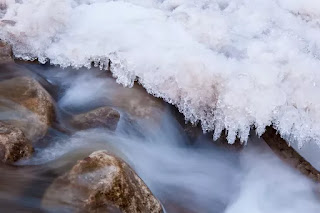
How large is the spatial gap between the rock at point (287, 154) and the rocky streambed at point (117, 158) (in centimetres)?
1

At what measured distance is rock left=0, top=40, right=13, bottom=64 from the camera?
4.98 m

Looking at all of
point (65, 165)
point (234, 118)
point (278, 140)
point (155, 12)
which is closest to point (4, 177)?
point (65, 165)

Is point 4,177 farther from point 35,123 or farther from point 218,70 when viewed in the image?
point 218,70

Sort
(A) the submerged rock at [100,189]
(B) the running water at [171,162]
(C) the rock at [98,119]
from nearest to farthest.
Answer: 1. (A) the submerged rock at [100,189]
2. (B) the running water at [171,162]
3. (C) the rock at [98,119]

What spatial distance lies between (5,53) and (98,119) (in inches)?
59.8

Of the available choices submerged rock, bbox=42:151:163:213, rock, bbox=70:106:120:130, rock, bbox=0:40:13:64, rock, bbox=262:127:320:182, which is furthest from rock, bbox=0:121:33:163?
rock, bbox=262:127:320:182

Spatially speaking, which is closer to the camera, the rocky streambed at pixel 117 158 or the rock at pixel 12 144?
the rocky streambed at pixel 117 158

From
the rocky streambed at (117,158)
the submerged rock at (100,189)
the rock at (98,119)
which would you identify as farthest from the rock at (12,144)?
the rock at (98,119)

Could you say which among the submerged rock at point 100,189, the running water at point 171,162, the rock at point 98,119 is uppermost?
the submerged rock at point 100,189

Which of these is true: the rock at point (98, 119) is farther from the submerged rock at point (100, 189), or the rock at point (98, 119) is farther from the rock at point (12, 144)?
the submerged rock at point (100, 189)

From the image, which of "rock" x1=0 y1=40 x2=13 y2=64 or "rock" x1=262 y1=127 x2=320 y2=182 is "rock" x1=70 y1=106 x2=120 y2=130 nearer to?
"rock" x1=0 y1=40 x2=13 y2=64

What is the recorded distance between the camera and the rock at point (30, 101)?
13.4 feet

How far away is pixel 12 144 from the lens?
368 centimetres

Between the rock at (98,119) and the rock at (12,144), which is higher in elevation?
the rock at (12,144)
